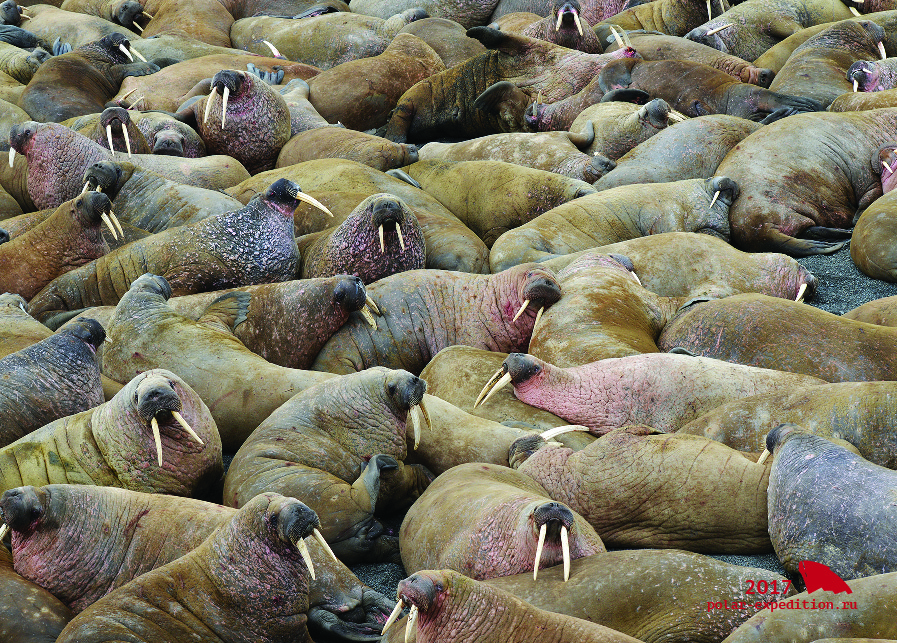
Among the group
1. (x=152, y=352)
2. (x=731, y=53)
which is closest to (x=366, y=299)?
(x=152, y=352)

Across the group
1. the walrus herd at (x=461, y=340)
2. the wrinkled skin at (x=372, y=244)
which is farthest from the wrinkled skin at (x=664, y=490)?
the wrinkled skin at (x=372, y=244)

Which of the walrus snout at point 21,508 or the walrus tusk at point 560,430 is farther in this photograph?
the walrus tusk at point 560,430

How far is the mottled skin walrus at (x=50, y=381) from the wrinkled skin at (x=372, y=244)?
188cm

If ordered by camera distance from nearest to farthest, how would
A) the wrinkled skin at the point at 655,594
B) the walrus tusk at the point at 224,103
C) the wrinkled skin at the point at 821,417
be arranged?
the wrinkled skin at the point at 655,594
the wrinkled skin at the point at 821,417
the walrus tusk at the point at 224,103

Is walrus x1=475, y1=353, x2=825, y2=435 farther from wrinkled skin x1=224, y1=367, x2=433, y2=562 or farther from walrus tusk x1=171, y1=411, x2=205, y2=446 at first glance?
walrus tusk x1=171, y1=411, x2=205, y2=446

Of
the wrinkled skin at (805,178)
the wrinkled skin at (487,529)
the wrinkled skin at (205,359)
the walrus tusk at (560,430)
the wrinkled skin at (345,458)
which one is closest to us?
the wrinkled skin at (487,529)

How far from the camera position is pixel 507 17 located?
40.5 ft

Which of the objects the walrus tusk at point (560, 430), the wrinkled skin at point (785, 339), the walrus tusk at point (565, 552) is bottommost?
the walrus tusk at point (560, 430)

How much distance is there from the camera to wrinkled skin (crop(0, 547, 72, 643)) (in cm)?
356

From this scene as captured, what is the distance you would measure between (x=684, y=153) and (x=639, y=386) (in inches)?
135

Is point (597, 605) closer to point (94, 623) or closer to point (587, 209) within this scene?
point (94, 623)

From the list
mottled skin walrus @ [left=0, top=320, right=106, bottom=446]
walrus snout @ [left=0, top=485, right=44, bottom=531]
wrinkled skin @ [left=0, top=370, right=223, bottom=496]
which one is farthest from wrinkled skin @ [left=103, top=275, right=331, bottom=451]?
walrus snout @ [left=0, top=485, right=44, bottom=531]

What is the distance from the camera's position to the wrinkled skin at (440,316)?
20.4 ft

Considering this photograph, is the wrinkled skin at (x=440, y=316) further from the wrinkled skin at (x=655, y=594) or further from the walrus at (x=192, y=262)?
the wrinkled skin at (x=655, y=594)
